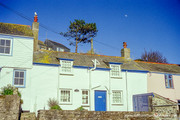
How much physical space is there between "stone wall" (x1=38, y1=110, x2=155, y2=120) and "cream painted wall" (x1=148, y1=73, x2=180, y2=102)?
32.5 ft

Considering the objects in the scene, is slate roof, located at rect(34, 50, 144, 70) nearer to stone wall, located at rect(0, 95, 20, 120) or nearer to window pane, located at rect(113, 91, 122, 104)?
window pane, located at rect(113, 91, 122, 104)

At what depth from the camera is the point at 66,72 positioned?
2134 centimetres

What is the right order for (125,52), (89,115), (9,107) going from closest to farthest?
(9,107)
(89,115)
(125,52)

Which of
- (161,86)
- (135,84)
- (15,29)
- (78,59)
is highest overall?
(15,29)

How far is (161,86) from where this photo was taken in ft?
86.5

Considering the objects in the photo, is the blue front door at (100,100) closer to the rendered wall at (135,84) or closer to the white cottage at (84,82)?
the white cottage at (84,82)

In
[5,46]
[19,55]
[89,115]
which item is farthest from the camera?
[19,55]

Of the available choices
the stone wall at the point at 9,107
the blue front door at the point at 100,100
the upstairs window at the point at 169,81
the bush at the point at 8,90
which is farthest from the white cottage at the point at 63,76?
the stone wall at the point at 9,107

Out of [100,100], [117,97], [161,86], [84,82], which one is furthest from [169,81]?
[84,82]

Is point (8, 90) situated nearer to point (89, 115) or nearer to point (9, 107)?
point (9, 107)

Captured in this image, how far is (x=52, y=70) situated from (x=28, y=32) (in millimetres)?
4541

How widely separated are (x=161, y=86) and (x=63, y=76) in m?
13.0

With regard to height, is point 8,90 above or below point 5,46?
below

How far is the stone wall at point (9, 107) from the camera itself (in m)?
13.5
